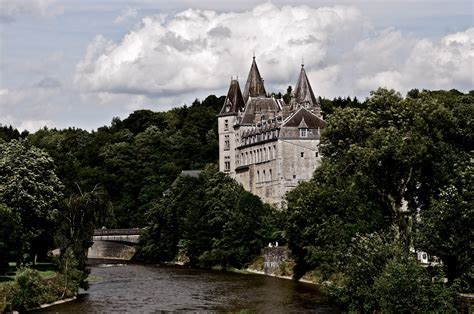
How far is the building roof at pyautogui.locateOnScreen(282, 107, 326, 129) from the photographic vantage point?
10331 cm

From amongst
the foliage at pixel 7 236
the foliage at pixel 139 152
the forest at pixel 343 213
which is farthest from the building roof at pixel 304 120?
the foliage at pixel 7 236

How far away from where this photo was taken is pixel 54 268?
6500 cm

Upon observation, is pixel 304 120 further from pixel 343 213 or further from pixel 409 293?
pixel 409 293

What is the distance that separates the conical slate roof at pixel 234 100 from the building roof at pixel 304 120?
12.4m

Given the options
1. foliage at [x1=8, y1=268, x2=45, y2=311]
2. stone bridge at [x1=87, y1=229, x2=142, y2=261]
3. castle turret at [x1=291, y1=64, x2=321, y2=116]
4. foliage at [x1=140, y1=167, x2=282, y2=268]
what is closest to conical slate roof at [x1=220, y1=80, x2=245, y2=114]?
castle turret at [x1=291, y1=64, x2=321, y2=116]

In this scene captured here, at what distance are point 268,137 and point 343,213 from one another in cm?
4539

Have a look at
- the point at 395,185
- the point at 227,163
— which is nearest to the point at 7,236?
the point at 395,185

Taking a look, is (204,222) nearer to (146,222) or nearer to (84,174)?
(146,222)

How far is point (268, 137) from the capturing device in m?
106

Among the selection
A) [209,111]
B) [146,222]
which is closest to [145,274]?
[146,222]

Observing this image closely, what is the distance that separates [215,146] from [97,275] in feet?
187

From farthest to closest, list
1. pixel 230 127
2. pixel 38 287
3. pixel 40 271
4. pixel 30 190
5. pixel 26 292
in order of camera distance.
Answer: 1. pixel 230 127
2. pixel 30 190
3. pixel 40 271
4. pixel 38 287
5. pixel 26 292

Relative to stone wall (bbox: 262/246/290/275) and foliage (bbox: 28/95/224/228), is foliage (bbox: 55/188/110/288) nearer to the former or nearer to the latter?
stone wall (bbox: 262/246/290/275)

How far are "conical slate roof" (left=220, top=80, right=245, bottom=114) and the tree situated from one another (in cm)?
4954
